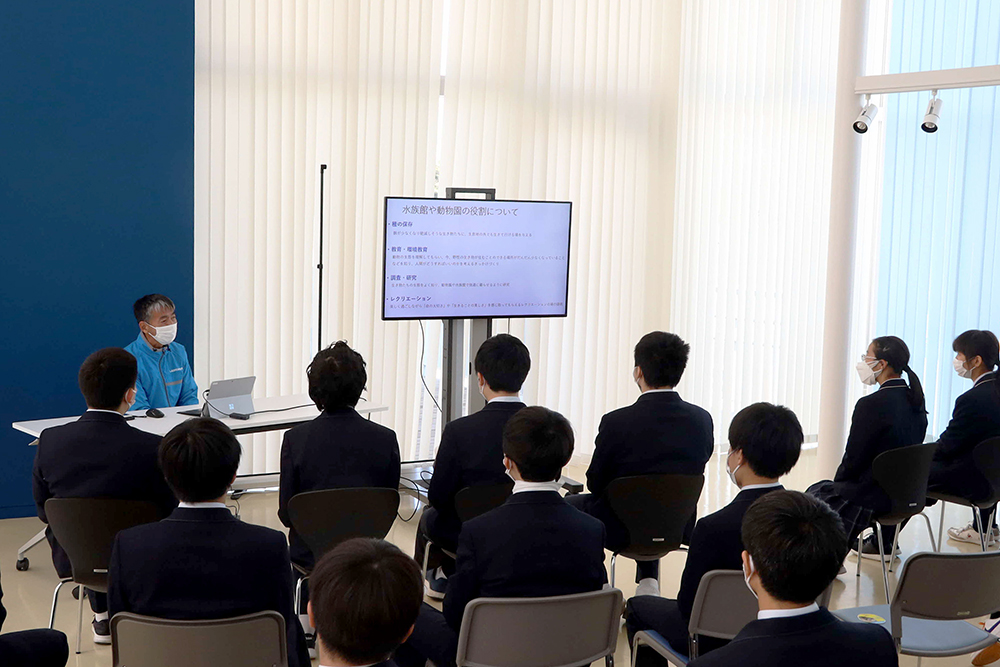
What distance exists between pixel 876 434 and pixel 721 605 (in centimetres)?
A: 191

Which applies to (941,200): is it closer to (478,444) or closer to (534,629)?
(478,444)

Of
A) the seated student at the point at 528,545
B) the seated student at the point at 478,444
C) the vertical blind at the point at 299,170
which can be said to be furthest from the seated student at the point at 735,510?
the vertical blind at the point at 299,170

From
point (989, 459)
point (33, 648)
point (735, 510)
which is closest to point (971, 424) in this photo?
point (989, 459)

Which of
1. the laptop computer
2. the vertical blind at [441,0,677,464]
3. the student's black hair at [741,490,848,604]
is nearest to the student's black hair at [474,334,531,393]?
the laptop computer

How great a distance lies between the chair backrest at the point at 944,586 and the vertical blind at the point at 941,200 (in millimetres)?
4558

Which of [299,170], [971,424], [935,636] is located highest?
[299,170]

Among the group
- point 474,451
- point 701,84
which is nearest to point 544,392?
point 701,84

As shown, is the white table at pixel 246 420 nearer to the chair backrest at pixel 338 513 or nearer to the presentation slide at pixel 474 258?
the presentation slide at pixel 474 258

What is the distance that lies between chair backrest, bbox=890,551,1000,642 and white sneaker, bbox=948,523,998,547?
8.34ft

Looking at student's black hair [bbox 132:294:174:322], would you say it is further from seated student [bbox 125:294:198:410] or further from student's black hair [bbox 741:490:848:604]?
student's black hair [bbox 741:490:848:604]

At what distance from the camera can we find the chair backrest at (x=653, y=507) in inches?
133

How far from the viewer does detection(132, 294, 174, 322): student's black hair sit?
15.6 ft

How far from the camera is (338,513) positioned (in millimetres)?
3129

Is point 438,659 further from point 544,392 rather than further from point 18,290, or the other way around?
point 544,392
